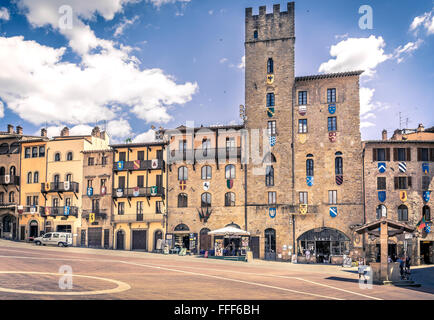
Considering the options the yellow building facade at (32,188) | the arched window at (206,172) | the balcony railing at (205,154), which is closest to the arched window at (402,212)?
the balcony railing at (205,154)

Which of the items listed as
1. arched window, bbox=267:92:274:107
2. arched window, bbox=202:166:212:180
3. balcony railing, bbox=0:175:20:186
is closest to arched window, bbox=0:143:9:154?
balcony railing, bbox=0:175:20:186

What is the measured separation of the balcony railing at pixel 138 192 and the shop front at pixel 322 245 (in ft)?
52.9

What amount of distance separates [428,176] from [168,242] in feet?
92.9

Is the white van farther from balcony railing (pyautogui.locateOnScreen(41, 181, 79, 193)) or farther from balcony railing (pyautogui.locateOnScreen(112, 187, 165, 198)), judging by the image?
balcony railing (pyautogui.locateOnScreen(112, 187, 165, 198))

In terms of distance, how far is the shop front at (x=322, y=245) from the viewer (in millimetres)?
42281

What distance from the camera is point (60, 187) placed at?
49.4 metres

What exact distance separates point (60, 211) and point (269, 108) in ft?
89.2

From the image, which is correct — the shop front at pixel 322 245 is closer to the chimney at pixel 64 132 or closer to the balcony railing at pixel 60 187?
the balcony railing at pixel 60 187

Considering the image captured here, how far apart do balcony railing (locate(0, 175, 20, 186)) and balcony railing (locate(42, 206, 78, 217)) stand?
5.76 metres

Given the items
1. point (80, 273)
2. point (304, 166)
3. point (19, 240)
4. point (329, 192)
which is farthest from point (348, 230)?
point (19, 240)

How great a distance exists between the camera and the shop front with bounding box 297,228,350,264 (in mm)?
42281
